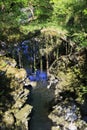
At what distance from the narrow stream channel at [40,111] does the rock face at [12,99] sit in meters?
1.15

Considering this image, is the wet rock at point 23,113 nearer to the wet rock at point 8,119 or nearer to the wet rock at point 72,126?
the wet rock at point 8,119

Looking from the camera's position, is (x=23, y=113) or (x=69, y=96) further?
(x=69, y=96)

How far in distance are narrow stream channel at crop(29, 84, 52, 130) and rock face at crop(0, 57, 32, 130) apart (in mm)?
1148

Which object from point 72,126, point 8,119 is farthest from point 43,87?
point 8,119

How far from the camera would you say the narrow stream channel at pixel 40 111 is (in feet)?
85.3

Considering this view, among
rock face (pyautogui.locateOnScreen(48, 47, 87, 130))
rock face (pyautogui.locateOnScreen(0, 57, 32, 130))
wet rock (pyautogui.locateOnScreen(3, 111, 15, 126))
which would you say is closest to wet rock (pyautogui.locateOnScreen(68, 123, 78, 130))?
rock face (pyautogui.locateOnScreen(48, 47, 87, 130))

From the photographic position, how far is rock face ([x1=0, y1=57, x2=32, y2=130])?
24.2m

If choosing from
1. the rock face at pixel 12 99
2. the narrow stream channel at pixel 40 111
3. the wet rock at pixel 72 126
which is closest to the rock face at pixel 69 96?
the wet rock at pixel 72 126

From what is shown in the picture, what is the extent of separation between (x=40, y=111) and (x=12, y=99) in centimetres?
307

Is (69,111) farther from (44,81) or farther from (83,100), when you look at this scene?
(44,81)

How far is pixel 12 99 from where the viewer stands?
26.7 metres

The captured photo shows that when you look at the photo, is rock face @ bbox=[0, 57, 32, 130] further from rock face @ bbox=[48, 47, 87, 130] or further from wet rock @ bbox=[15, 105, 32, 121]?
rock face @ bbox=[48, 47, 87, 130]

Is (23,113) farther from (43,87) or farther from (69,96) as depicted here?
(43,87)

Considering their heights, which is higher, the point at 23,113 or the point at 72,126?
the point at 23,113
